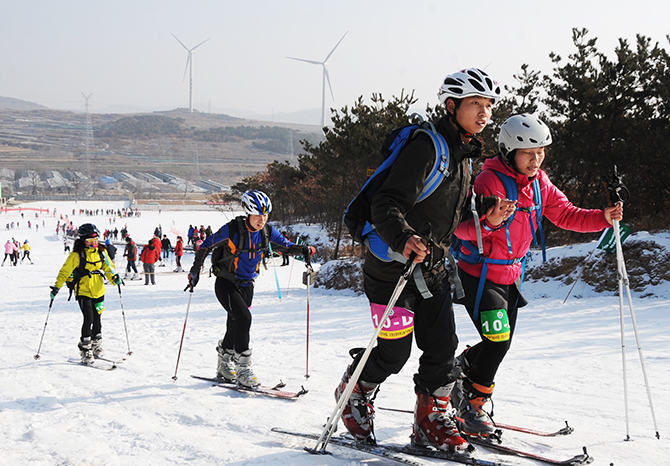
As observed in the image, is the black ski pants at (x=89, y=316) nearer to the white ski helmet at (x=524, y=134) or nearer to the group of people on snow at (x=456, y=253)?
the group of people on snow at (x=456, y=253)

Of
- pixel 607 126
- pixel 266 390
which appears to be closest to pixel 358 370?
pixel 266 390

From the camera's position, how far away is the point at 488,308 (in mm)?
3648

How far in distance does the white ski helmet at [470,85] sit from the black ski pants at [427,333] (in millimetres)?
1046

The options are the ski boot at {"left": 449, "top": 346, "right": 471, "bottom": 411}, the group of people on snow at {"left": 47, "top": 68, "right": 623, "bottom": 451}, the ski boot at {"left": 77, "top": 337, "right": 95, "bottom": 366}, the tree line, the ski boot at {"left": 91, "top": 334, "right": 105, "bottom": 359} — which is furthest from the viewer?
the tree line

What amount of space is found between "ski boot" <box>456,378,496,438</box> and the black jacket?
1.14 m

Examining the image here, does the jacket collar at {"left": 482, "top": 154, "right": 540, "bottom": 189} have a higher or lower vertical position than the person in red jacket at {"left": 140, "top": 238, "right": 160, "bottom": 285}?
higher

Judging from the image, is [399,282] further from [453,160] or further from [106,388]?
[106,388]

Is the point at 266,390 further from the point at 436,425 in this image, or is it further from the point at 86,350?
the point at 86,350

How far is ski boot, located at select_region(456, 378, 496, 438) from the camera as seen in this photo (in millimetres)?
3568

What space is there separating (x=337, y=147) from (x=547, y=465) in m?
22.4

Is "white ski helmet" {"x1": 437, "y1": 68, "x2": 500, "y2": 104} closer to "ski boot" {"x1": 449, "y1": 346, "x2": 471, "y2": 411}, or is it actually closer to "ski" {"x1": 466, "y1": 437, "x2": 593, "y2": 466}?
"ski boot" {"x1": 449, "y1": 346, "x2": 471, "y2": 411}

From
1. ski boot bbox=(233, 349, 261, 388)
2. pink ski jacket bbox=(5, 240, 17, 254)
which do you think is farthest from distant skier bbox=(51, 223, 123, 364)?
pink ski jacket bbox=(5, 240, 17, 254)

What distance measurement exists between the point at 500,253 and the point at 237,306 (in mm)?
3021

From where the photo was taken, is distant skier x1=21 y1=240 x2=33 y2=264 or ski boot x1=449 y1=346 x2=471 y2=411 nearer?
ski boot x1=449 y1=346 x2=471 y2=411
